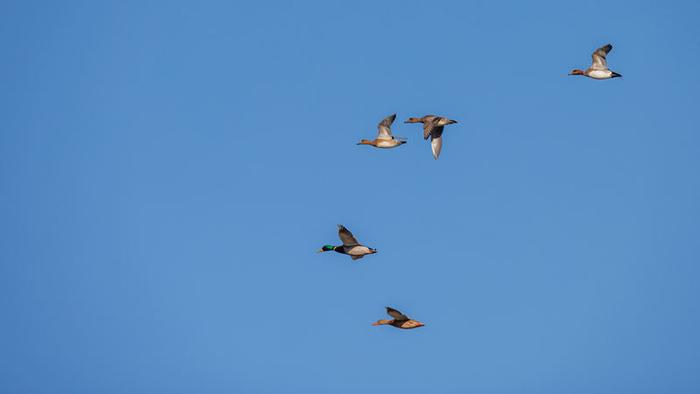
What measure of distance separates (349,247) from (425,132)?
7520 millimetres

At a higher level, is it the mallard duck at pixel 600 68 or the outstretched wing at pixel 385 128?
the mallard duck at pixel 600 68

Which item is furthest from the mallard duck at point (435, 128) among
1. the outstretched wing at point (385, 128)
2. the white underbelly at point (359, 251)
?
the white underbelly at point (359, 251)

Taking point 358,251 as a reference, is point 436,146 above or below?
above

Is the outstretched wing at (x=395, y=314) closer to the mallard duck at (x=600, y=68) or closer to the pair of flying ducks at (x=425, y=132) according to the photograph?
the pair of flying ducks at (x=425, y=132)

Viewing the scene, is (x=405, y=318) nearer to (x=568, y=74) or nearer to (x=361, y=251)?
(x=361, y=251)

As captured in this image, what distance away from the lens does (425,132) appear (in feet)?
161

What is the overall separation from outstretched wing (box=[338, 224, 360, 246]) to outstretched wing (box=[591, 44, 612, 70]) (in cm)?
1719

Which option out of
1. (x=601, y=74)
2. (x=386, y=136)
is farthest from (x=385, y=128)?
(x=601, y=74)

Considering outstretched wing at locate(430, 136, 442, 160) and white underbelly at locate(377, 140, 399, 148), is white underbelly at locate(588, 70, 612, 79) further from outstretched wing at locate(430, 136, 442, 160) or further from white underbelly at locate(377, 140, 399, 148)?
white underbelly at locate(377, 140, 399, 148)

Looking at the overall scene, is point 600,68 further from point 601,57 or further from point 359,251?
point 359,251

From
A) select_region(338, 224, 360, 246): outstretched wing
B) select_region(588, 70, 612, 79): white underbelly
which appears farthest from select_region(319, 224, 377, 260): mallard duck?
select_region(588, 70, 612, 79): white underbelly

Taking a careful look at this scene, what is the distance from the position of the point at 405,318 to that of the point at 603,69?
1811 cm

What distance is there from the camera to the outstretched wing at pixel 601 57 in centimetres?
5094

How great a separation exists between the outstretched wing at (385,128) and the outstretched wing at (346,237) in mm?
7726
